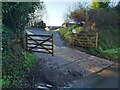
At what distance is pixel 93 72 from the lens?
33.3ft

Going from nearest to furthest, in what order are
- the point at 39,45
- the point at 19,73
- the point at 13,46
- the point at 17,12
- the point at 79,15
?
the point at 19,73
the point at 13,46
the point at 17,12
the point at 39,45
the point at 79,15

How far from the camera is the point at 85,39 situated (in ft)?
49.4

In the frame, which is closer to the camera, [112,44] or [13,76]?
[13,76]

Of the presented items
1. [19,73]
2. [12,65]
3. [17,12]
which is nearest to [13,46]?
[17,12]

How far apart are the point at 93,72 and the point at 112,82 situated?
1656 mm

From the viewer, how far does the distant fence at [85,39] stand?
1465 cm

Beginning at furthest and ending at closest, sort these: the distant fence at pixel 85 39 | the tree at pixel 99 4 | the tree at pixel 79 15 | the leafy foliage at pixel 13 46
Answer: the tree at pixel 99 4 → the tree at pixel 79 15 → the distant fence at pixel 85 39 → the leafy foliage at pixel 13 46

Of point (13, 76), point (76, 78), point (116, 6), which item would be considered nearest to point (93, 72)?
point (76, 78)

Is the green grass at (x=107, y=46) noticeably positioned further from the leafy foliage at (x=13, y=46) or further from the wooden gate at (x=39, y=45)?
the leafy foliage at (x=13, y=46)

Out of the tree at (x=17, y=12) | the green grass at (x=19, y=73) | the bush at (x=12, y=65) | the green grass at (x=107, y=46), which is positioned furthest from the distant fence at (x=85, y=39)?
the green grass at (x=19, y=73)

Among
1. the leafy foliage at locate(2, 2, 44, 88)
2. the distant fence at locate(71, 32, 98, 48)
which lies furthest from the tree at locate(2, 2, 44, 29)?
the distant fence at locate(71, 32, 98, 48)

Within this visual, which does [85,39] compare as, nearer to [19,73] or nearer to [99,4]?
[99,4]

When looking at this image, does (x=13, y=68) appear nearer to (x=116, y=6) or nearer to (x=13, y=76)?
(x=13, y=76)

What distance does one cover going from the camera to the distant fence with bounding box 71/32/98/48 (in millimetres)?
14648
